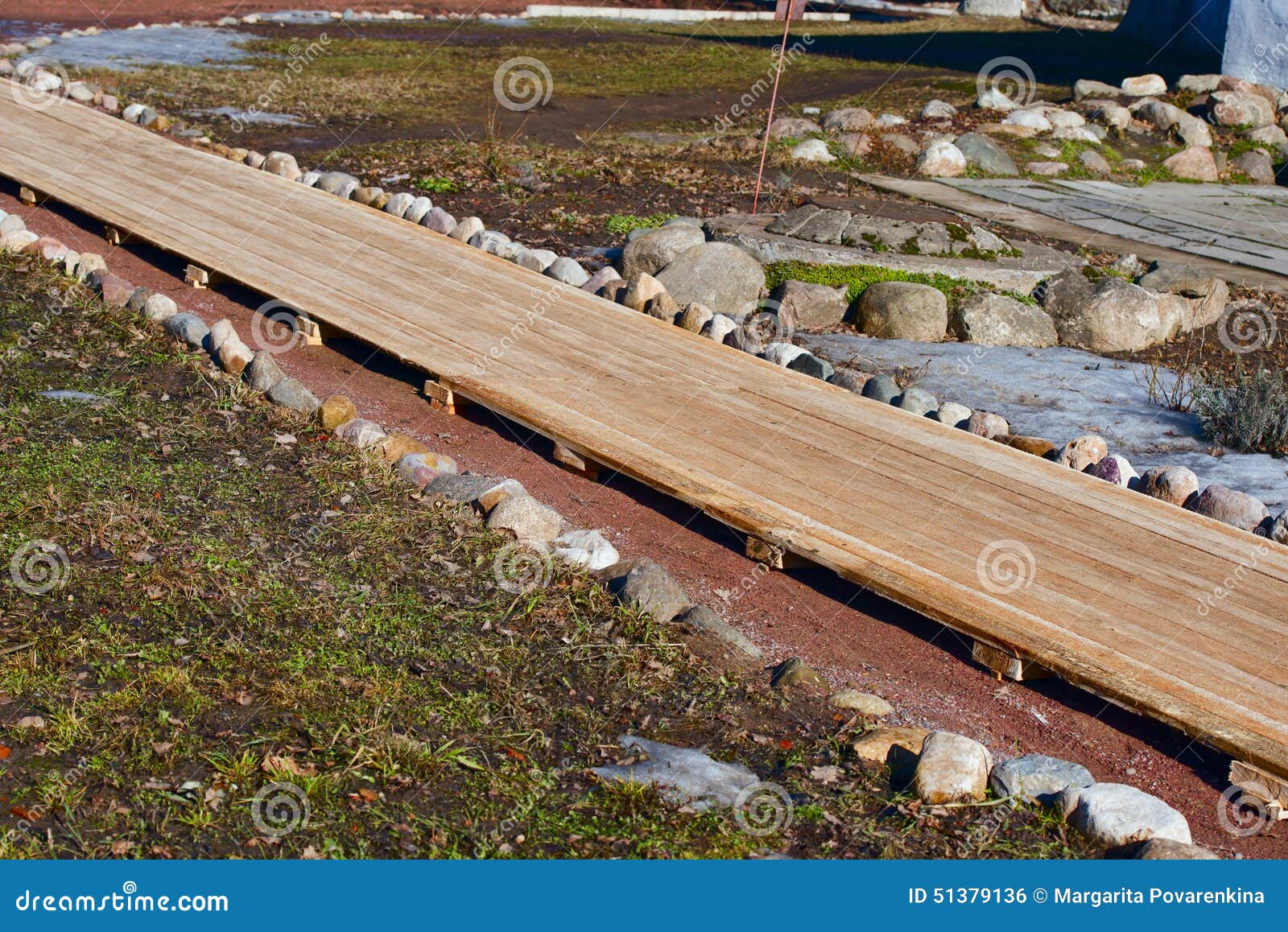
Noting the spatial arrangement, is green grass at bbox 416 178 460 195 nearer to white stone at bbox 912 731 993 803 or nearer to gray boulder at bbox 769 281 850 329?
gray boulder at bbox 769 281 850 329

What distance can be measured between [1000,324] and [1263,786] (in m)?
4.30

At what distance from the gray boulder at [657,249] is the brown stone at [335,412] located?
2496mm

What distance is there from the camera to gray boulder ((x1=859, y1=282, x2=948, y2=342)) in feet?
24.7

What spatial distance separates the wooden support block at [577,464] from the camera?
5461 mm

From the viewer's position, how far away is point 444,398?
6.02 meters

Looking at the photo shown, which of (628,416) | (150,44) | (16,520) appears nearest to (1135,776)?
(628,416)

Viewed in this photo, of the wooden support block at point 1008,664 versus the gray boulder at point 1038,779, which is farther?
the wooden support block at point 1008,664

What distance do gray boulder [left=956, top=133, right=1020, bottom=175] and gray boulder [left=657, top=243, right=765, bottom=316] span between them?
16.6 feet

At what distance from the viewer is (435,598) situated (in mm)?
4422

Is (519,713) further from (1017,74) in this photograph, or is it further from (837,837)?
(1017,74)

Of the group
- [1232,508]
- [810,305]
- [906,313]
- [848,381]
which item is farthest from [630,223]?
[1232,508]

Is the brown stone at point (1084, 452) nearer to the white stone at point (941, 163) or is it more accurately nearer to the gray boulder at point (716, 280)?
the gray boulder at point (716, 280)

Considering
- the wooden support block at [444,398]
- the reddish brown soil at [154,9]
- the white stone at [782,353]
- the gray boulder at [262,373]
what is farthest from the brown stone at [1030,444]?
the reddish brown soil at [154,9]

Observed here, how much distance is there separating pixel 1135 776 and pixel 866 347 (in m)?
3.85
